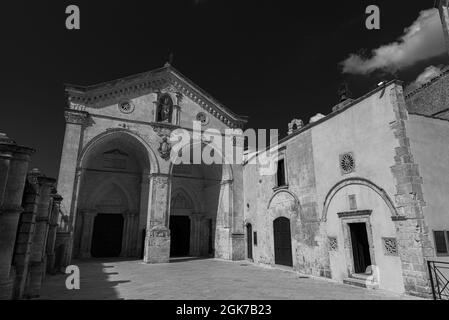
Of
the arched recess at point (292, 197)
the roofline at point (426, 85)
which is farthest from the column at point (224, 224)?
the roofline at point (426, 85)

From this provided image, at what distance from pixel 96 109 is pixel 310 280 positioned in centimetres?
1412

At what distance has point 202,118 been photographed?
737 inches

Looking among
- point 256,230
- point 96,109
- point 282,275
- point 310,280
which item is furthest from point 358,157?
point 96,109

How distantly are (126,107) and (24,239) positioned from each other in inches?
444

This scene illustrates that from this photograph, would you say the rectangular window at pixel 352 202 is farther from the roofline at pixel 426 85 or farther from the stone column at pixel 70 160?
the stone column at pixel 70 160

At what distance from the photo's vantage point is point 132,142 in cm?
1673

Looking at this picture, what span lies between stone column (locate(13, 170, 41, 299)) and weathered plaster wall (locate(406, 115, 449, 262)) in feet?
34.8

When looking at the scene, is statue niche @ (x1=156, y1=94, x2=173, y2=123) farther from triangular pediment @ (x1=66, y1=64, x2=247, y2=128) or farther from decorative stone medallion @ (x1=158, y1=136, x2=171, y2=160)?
decorative stone medallion @ (x1=158, y1=136, x2=171, y2=160)

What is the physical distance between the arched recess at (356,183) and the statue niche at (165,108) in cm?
1102

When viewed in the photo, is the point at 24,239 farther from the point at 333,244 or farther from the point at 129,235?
the point at 129,235

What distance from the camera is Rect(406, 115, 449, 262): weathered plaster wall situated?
7.95 meters

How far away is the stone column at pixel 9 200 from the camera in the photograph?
574 centimetres

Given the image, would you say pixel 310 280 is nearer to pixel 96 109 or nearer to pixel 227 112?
pixel 227 112

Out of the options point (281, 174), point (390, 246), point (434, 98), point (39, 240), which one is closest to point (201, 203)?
point (281, 174)
